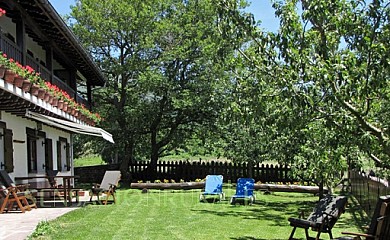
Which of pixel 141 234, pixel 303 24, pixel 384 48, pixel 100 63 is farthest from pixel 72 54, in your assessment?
pixel 384 48

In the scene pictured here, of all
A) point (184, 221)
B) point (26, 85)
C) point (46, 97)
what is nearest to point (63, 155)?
point (46, 97)

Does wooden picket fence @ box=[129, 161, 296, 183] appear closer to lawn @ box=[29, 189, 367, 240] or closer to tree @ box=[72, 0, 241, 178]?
tree @ box=[72, 0, 241, 178]

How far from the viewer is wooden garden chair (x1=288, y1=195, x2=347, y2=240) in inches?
296

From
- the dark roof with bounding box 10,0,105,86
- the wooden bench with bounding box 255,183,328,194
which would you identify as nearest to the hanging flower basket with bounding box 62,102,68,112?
the dark roof with bounding box 10,0,105,86

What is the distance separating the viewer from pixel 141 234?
8586mm

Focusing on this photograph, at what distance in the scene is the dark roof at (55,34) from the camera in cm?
1241

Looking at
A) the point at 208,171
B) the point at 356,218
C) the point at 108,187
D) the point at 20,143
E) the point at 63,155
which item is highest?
the point at 20,143

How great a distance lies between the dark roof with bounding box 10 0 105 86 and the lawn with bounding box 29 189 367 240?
5403mm

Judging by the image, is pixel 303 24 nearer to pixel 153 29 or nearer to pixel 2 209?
pixel 2 209

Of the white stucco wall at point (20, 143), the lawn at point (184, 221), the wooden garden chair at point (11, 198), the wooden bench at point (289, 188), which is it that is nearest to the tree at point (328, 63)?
the lawn at point (184, 221)

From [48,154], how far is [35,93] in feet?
23.5

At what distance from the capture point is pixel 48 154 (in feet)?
56.6

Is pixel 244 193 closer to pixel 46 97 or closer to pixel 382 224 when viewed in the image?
pixel 46 97

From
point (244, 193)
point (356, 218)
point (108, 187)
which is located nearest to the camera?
point (356, 218)
